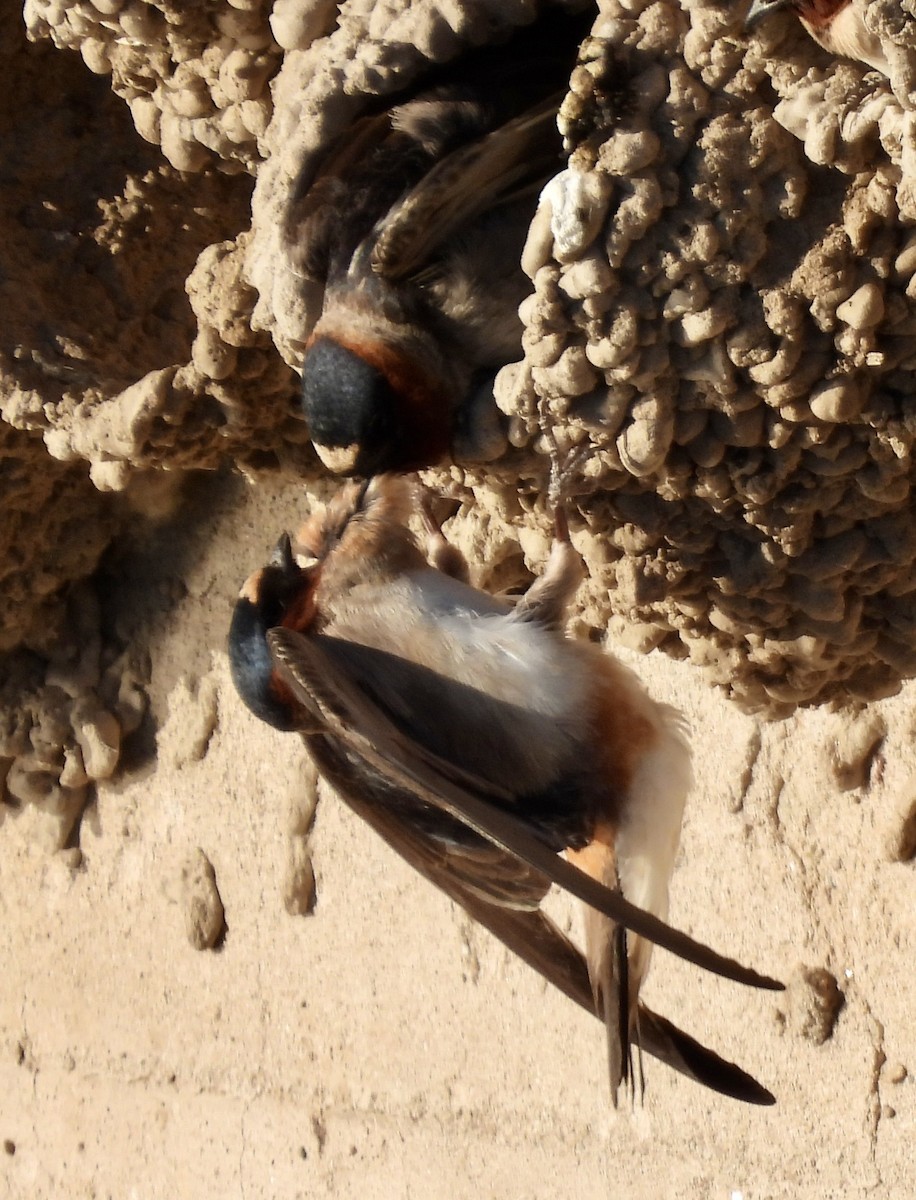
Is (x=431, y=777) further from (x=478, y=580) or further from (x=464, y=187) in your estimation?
(x=478, y=580)

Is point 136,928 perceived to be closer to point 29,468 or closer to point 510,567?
point 29,468

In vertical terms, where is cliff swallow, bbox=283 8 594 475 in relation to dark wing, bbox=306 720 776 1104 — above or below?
above

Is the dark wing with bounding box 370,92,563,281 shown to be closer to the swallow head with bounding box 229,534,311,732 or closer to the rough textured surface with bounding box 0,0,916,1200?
the rough textured surface with bounding box 0,0,916,1200

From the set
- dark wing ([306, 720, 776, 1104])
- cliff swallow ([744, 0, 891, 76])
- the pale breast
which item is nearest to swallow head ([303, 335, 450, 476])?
the pale breast

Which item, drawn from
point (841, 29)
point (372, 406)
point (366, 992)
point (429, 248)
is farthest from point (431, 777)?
point (366, 992)

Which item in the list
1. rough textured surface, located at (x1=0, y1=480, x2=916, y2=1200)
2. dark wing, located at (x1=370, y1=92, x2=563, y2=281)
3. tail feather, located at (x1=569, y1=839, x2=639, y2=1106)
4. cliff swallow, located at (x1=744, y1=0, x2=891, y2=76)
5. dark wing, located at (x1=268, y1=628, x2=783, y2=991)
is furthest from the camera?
rough textured surface, located at (x1=0, y1=480, x2=916, y2=1200)

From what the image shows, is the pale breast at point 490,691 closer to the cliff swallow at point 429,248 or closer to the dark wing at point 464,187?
the cliff swallow at point 429,248

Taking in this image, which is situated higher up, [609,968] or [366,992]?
[609,968]
